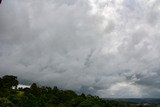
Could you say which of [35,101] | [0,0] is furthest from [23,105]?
[0,0]

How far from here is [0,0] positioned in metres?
29.1

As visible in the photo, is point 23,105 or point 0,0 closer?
point 0,0

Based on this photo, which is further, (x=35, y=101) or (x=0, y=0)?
(x=35, y=101)

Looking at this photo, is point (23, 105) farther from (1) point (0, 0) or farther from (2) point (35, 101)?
(1) point (0, 0)

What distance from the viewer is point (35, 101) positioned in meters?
197

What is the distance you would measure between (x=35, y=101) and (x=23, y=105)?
7.90 m

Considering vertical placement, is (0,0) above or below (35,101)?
below

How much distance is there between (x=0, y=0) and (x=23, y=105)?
167867mm

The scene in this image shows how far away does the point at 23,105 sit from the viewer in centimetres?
19188

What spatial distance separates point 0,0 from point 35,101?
17170 cm
